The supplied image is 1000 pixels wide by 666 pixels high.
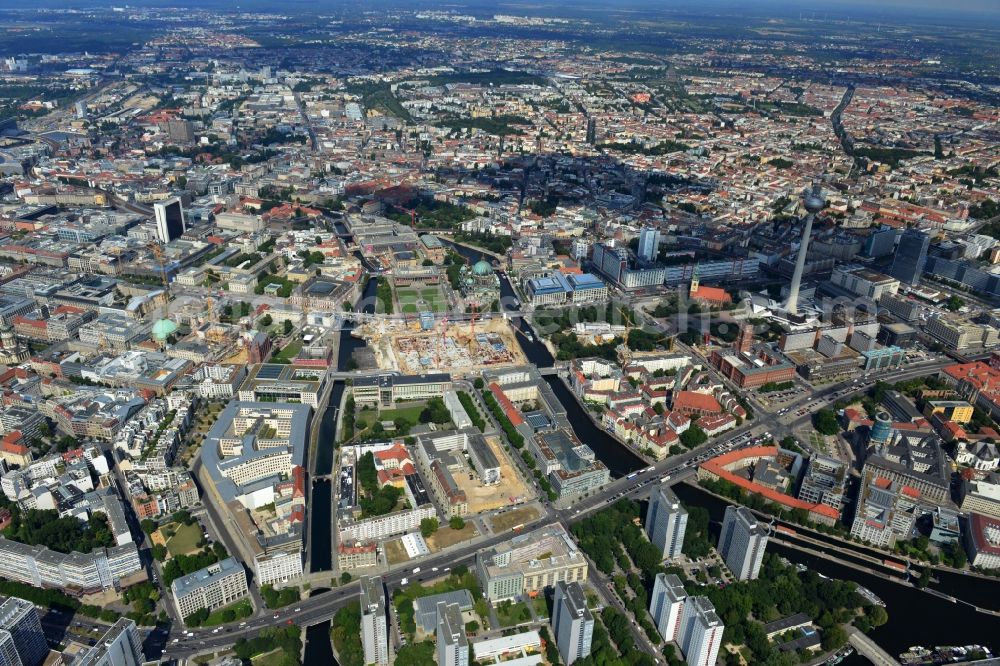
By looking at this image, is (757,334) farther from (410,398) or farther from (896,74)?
(896,74)

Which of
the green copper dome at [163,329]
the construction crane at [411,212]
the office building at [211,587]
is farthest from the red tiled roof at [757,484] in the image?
the construction crane at [411,212]

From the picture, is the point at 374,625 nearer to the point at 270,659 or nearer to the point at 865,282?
the point at 270,659

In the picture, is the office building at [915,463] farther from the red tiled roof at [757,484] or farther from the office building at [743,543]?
the office building at [743,543]

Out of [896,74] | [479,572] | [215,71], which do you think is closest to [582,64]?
[896,74]

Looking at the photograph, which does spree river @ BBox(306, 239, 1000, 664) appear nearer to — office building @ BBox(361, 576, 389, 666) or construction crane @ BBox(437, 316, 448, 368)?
office building @ BBox(361, 576, 389, 666)

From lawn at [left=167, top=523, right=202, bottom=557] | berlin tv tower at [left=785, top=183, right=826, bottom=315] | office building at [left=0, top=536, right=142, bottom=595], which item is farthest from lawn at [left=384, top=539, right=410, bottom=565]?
berlin tv tower at [left=785, top=183, right=826, bottom=315]
